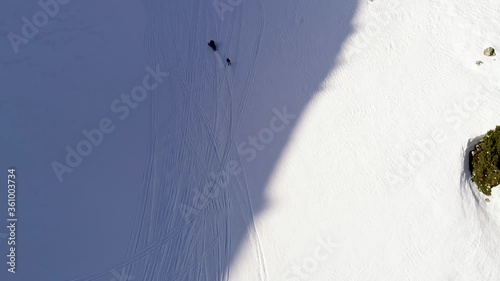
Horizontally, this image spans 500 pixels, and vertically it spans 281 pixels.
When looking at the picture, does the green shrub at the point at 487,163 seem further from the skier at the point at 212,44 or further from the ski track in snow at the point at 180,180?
the skier at the point at 212,44

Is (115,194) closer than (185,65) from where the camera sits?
Yes

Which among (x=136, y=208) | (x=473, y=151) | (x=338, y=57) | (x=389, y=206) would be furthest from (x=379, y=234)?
(x=136, y=208)

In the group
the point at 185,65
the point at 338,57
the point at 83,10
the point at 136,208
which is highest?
the point at 83,10

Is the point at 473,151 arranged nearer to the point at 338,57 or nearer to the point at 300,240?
the point at 338,57

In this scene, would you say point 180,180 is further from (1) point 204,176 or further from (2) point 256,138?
(2) point 256,138

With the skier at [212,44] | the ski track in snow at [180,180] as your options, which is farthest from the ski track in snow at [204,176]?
the skier at [212,44]

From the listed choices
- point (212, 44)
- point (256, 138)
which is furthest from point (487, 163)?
point (212, 44)

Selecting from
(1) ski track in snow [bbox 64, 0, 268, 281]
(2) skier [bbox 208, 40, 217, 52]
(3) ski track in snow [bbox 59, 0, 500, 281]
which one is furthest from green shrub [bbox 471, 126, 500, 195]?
(2) skier [bbox 208, 40, 217, 52]

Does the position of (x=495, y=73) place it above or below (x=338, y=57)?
below
